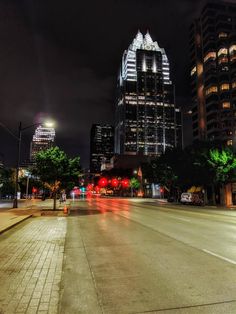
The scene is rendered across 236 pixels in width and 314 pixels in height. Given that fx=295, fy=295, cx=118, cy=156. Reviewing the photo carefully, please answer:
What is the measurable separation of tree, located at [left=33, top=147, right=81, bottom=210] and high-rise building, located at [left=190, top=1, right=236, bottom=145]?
8501 centimetres

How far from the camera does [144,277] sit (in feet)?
22.2

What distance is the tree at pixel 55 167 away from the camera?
27.3m

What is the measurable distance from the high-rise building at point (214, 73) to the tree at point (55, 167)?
85.0 m

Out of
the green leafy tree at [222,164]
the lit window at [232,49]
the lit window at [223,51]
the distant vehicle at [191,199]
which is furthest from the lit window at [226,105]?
the green leafy tree at [222,164]

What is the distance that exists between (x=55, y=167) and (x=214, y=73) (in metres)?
102

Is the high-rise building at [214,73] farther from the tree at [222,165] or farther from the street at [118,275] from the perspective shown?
the street at [118,275]

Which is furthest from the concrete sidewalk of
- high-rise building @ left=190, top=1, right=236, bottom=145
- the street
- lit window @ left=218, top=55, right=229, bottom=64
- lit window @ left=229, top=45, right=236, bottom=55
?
lit window @ left=229, top=45, right=236, bottom=55

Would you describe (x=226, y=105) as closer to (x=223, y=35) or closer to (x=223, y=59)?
(x=223, y=59)

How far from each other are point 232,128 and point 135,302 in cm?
10805

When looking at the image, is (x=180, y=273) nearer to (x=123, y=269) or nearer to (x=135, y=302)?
(x=123, y=269)

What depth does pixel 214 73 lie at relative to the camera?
114 m

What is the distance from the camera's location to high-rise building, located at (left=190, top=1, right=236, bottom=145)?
107 meters

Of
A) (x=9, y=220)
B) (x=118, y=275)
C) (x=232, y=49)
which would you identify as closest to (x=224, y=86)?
(x=232, y=49)

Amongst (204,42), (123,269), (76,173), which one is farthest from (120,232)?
(204,42)
